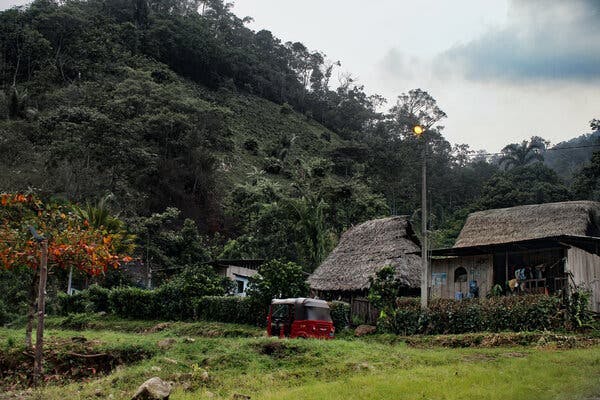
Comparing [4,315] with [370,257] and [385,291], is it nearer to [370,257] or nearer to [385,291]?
[370,257]

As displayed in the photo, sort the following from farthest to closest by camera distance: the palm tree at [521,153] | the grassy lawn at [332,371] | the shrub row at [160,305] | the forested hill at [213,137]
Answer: the palm tree at [521,153] → the forested hill at [213,137] → the shrub row at [160,305] → the grassy lawn at [332,371]

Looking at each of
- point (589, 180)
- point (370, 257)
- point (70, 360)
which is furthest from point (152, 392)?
point (589, 180)

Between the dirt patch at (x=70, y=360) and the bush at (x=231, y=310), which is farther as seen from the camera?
the bush at (x=231, y=310)

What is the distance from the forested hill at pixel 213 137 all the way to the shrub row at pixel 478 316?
1517 centimetres

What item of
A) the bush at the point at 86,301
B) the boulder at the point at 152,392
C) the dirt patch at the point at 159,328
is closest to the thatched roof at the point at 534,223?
the dirt patch at the point at 159,328

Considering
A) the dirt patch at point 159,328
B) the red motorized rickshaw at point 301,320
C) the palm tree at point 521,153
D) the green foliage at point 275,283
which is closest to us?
the red motorized rickshaw at point 301,320

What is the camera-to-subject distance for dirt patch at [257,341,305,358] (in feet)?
48.4

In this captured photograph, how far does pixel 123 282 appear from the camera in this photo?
118 ft

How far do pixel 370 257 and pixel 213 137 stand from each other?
29.2m

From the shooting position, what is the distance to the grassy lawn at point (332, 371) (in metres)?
10.6

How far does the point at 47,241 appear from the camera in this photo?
15.2 metres

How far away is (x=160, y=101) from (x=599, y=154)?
118 feet

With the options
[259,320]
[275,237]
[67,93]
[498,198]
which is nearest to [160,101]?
[67,93]

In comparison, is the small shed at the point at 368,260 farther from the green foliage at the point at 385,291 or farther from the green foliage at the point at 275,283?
the green foliage at the point at 385,291
